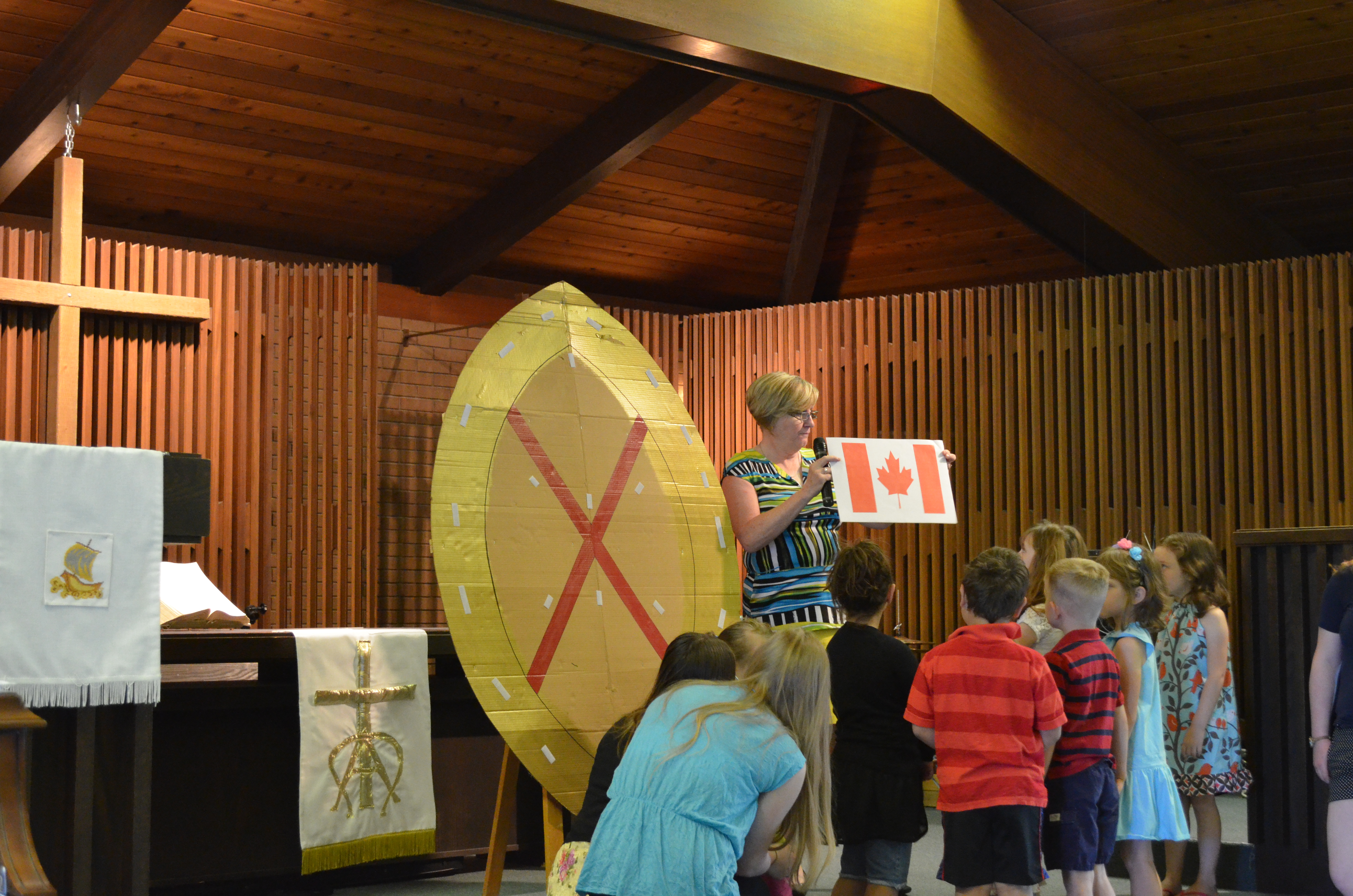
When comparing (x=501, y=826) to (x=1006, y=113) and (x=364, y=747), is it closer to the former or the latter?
(x=364, y=747)

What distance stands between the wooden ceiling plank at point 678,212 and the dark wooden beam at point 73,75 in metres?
2.83

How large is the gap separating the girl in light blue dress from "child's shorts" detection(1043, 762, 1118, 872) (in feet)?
1.22

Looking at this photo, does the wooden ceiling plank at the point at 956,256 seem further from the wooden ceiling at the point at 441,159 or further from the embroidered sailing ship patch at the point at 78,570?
the embroidered sailing ship patch at the point at 78,570

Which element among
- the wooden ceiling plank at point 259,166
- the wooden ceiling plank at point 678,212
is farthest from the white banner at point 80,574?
the wooden ceiling plank at point 678,212

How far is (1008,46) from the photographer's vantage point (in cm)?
724

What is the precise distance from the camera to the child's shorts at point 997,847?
322 cm

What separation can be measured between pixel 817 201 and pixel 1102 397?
2314mm

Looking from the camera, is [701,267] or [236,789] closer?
[236,789]

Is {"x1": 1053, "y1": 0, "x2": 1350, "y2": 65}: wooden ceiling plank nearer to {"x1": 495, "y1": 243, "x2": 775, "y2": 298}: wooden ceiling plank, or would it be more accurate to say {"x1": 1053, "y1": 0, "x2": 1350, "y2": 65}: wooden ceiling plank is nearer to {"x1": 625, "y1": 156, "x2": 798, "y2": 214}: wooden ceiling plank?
{"x1": 625, "y1": 156, "x2": 798, "y2": 214}: wooden ceiling plank

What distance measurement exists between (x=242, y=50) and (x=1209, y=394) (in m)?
4.93

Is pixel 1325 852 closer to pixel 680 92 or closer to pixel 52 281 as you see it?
pixel 680 92

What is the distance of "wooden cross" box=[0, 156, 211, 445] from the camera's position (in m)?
6.13

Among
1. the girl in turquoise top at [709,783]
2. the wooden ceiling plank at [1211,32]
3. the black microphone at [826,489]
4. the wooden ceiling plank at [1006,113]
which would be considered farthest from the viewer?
the wooden ceiling plank at [1211,32]

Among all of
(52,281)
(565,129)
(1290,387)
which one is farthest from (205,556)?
(1290,387)
